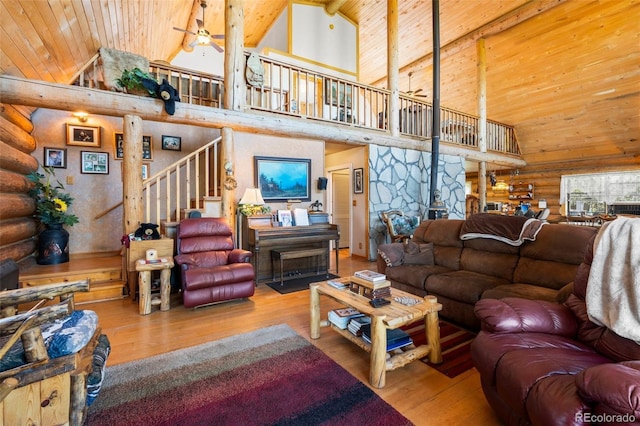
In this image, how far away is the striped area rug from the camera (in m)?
1.59

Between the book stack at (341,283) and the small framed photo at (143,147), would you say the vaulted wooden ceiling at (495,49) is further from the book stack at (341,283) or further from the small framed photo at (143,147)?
the book stack at (341,283)

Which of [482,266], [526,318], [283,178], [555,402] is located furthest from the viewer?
[283,178]

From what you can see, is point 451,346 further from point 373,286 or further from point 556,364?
point 556,364

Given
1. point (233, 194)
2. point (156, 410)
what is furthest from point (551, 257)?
point (233, 194)

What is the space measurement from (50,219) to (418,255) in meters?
5.09

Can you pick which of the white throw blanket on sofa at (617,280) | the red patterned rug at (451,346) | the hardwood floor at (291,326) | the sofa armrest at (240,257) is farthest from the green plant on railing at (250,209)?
the white throw blanket on sofa at (617,280)

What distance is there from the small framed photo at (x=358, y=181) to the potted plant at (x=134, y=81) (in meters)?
3.78

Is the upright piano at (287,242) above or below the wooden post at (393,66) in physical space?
below

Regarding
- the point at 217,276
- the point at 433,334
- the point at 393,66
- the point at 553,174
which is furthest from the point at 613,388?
the point at 553,174

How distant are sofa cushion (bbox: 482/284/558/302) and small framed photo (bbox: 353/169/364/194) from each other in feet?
12.1

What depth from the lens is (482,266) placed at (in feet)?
9.48

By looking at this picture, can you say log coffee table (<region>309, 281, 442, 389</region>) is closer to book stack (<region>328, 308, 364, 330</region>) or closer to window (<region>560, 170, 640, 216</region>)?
book stack (<region>328, 308, 364, 330</region>)

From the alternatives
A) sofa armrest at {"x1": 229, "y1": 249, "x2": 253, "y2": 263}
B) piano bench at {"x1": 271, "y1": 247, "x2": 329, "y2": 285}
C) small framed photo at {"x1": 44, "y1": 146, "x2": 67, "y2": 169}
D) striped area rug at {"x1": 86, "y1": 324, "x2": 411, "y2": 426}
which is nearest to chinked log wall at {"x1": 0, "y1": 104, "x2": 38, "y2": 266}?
small framed photo at {"x1": 44, "y1": 146, "x2": 67, "y2": 169}

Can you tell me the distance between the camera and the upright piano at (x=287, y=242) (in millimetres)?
4176
